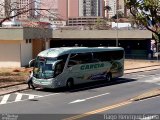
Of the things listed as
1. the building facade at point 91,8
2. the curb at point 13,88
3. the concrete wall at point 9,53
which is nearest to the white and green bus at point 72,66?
the curb at point 13,88

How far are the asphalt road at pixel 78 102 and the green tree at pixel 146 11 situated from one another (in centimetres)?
435

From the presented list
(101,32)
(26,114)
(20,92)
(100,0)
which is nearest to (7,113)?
(26,114)

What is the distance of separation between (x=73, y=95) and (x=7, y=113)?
7.26 metres

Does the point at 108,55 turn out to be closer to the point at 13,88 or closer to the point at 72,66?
the point at 72,66

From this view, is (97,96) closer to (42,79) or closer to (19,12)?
(42,79)

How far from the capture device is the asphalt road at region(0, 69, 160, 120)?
17.9 meters

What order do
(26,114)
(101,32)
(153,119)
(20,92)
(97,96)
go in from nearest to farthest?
(153,119)
(26,114)
(97,96)
(20,92)
(101,32)

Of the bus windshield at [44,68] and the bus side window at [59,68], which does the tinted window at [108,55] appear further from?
the bus windshield at [44,68]

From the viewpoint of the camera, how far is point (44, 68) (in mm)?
26328

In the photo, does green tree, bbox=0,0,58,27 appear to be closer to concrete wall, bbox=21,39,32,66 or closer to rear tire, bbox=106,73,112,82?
rear tire, bbox=106,73,112,82

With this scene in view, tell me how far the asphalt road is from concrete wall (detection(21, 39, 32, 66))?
14746mm

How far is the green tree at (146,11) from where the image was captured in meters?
24.0

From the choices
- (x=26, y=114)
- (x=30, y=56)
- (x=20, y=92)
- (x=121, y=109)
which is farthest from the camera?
(x=30, y=56)

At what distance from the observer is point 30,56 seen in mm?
45406
